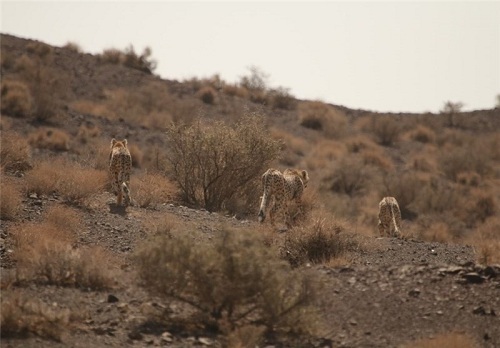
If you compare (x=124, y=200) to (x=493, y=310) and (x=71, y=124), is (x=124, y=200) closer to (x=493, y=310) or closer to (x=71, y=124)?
(x=493, y=310)

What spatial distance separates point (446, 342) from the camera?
9.65 metres

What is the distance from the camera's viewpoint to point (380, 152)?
138 ft

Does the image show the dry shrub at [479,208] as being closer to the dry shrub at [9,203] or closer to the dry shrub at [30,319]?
the dry shrub at [9,203]

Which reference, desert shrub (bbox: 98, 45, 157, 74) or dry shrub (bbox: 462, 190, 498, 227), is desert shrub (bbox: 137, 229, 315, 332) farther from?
desert shrub (bbox: 98, 45, 157, 74)

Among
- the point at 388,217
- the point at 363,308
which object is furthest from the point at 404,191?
the point at 363,308

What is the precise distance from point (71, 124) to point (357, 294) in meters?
25.3

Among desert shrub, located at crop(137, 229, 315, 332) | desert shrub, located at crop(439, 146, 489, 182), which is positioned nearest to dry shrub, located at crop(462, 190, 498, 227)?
desert shrub, located at crop(439, 146, 489, 182)

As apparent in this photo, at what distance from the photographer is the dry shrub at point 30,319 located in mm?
9273

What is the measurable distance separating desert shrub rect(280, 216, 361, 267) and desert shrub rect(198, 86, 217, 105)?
3187 cm

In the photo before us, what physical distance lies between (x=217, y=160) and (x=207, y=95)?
84.5 ft

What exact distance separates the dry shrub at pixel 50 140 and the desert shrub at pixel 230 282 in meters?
20.6

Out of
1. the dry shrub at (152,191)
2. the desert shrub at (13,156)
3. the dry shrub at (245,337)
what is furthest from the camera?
the desert shrub at (13,156)

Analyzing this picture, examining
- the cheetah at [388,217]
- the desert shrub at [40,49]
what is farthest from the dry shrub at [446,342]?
the desert shrub at [40,49]

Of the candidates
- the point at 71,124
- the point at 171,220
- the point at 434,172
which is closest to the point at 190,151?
the point at 171,220
